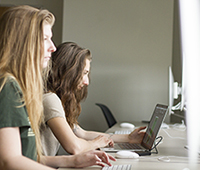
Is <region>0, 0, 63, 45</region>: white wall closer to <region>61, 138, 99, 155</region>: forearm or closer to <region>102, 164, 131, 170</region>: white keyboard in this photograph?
<region>61, 138, 99, 155</region>: forearm

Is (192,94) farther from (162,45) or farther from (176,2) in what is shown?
(176,2)

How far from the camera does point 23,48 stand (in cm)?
89

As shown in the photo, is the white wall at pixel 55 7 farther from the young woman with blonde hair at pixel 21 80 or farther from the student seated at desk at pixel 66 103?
the young woman with blonde hair at pixel 21 80

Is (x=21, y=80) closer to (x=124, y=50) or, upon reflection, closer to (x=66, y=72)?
(x=66, y=72)

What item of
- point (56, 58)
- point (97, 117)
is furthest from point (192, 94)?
point (97, 117)

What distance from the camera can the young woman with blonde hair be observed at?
804mm

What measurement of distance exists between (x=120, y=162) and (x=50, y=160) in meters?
0.31

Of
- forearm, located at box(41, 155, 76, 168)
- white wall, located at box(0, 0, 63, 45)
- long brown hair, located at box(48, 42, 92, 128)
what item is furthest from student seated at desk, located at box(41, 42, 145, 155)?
white wall, located at box(0, 0, 63, 45)

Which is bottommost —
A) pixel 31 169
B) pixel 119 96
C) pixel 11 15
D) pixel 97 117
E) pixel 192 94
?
pixel 97 117

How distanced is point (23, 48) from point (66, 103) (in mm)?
864

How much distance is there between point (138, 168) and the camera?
119cm

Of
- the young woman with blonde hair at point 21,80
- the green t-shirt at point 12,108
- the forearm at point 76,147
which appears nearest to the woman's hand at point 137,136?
the forearm at point 76,147

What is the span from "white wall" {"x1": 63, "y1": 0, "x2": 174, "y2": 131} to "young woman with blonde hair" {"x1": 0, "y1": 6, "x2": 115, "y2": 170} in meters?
2.98

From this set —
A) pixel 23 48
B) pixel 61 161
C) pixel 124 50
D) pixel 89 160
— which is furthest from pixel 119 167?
pixel 124 50
